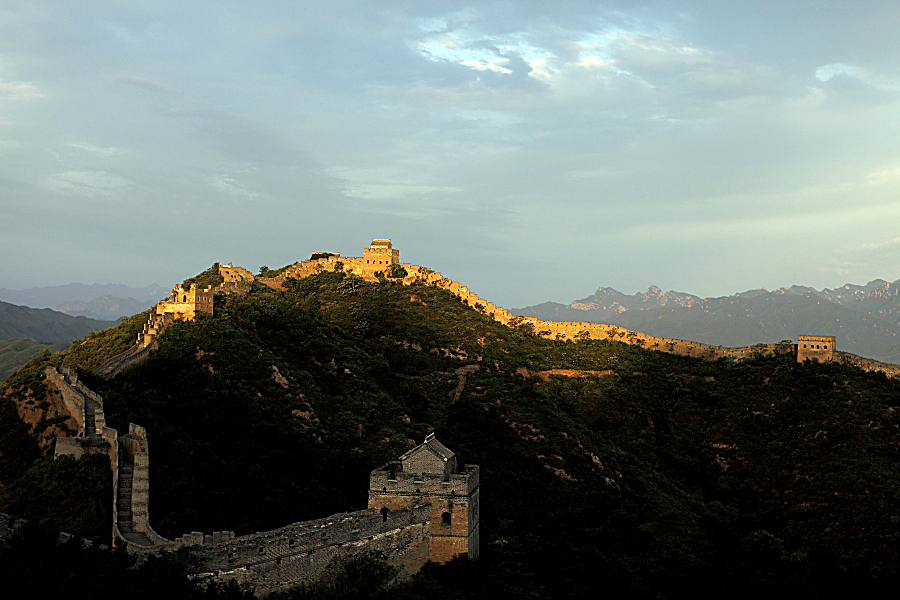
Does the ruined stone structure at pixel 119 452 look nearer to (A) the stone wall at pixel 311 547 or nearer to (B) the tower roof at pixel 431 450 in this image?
(A) the stone wall at pixel 311 547

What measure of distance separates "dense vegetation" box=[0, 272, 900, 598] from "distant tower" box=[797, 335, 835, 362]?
1.76 m

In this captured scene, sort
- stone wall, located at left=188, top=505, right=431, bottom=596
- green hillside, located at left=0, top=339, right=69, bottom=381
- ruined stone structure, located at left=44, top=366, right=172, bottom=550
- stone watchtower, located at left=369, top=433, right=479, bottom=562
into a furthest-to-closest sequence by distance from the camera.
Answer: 1. green hillside, located at left=0, top=339, right=69, bottom=381
2. ruined stone structure, located at left=44, top=366, right=172, bottom=550
3. stone watchtower, located at left=369, top=433, right=479, bottom=562
4. stone wall, located at left=188, top=505, right=431, bottom=596

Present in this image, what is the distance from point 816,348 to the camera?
6881 centimetres

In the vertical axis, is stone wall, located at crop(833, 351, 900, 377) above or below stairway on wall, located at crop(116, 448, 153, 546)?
above

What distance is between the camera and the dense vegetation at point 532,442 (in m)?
31.9

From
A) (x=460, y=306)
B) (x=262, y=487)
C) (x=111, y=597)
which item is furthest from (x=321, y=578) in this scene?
(x=460, y=306)

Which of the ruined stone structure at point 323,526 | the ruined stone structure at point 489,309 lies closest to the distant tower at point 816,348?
the ruined stone structure at point 489,309

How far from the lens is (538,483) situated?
4381cm

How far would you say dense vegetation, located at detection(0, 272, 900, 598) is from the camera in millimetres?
31891

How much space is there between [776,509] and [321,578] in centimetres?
3904

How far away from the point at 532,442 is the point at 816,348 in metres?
35.2

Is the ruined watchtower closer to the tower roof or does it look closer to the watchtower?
the tower roof

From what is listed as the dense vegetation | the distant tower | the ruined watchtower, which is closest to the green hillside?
the dense vegetation

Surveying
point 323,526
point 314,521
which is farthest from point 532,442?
point 323,526
